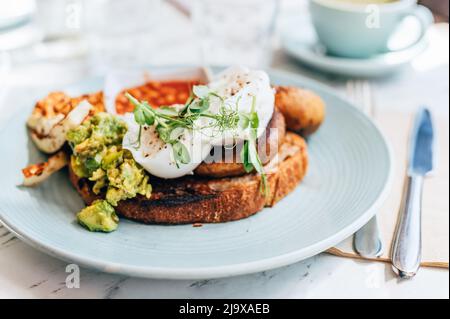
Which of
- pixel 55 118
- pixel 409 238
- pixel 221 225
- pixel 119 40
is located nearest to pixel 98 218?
pixel 221 225

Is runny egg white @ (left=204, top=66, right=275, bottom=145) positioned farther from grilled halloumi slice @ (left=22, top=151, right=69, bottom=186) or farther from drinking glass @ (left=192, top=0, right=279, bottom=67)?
drinking glass @ (left=192, top=0, right=279, bottom=67)

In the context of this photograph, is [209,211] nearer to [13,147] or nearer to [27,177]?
[27,177]

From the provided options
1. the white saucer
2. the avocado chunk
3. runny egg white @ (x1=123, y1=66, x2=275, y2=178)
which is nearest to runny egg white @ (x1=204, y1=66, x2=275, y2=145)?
runny egg white @ (x1=123, y1=66, x2=275, y2=178)

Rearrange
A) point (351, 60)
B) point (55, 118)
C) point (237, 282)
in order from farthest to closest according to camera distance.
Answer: point (351, 60), point (55, 118), point (237, 282)

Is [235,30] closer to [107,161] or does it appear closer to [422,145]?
[422,145]

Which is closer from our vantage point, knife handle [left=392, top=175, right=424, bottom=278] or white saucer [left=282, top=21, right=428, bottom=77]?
knife handle [left=392, top=175, right=424, bottom=278]

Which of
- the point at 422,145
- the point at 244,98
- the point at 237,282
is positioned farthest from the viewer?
the point at 422,145

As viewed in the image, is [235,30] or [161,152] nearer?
[161,152]
